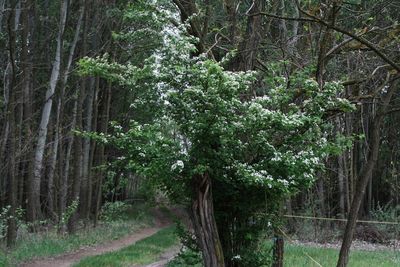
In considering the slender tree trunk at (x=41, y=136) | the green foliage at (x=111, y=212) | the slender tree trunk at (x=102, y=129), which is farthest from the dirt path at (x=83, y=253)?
the slender tree trunk at (x=41, y=136)

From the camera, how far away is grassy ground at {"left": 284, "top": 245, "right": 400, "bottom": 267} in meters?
11.0

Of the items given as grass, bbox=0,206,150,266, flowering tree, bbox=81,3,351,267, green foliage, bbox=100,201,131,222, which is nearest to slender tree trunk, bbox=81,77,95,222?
grass, bbox=0,206,150,266

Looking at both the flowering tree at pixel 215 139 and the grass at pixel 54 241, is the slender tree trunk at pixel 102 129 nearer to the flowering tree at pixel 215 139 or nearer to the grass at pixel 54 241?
the grass at pixel 54 241

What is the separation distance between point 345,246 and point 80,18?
1391 cm

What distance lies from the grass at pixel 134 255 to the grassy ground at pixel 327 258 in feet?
8.74

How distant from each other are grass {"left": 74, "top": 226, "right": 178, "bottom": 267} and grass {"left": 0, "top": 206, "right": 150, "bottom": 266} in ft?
4.56

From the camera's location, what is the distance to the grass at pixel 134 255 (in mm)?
11969

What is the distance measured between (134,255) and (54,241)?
9.04 ft

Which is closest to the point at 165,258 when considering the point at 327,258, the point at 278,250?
the point at 327,258

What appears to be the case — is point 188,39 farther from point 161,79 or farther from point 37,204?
point 37,204

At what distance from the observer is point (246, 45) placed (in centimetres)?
838

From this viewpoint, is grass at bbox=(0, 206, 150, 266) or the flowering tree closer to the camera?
the flowering tree

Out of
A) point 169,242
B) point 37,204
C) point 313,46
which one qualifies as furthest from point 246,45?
point 37,204

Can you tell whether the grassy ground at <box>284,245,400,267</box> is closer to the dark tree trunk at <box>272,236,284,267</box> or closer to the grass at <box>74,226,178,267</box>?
the grass at <box>74,226,178,267</box>
